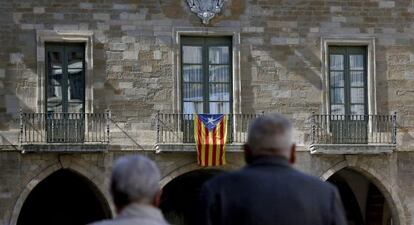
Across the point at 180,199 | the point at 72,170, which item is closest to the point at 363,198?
the point at 180,199

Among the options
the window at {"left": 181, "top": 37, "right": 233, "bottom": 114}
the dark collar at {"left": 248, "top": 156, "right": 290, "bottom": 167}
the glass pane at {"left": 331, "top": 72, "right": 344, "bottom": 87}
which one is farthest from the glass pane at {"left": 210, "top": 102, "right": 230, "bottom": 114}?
the dark collar at {"left": 248, "top": 156, "right": 290, "bottom": 167}

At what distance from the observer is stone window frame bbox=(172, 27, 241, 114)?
965 inches

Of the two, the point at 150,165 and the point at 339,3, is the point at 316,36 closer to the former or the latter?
the point at 339,3

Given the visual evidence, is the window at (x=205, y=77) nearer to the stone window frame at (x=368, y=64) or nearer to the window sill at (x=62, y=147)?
the stone window frame at (x=368, y=64)

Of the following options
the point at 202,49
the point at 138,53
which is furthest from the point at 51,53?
the point at 202,49

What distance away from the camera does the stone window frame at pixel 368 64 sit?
25.0 meters

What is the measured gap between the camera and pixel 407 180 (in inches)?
986

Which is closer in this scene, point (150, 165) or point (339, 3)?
point (150, 165)

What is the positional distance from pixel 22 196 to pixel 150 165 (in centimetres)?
1879

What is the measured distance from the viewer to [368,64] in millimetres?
25188

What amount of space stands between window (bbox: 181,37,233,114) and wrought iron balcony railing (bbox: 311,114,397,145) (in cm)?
213

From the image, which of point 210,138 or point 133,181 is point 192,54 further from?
point 133,181

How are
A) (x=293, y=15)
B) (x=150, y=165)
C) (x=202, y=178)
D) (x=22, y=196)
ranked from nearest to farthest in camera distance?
(x=150, y=165)
(x=22, y=196)
(x=293, y=15)
(x=202, y=178)

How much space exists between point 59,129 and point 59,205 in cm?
452
